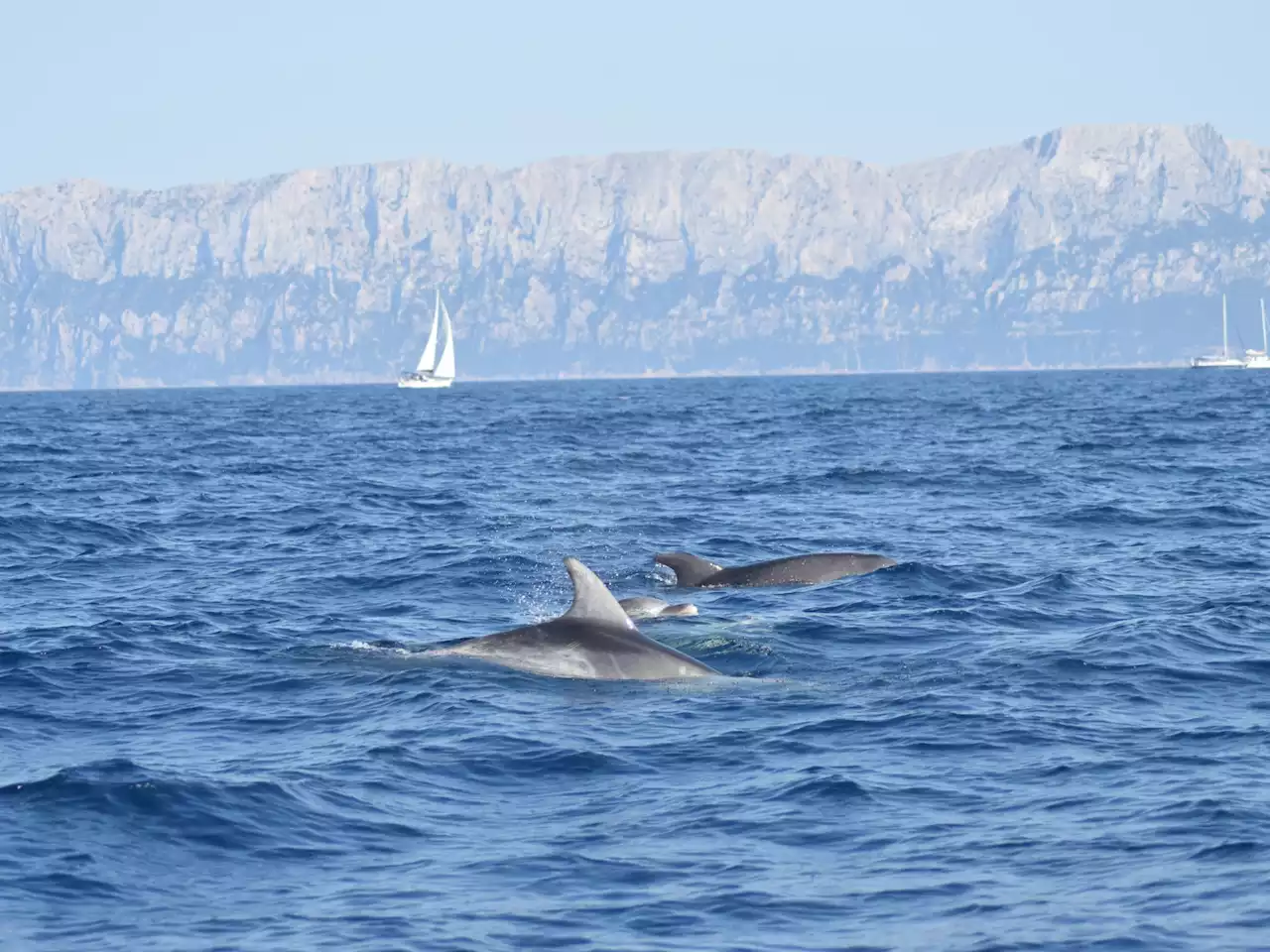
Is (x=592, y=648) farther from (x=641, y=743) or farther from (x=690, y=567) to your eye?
(x=690, y=567)

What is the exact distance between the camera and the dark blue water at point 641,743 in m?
10.4

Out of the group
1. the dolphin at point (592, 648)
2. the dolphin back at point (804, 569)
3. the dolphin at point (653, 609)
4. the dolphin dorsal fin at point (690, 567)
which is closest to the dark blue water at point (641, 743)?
the dolphin at point (653, 609)

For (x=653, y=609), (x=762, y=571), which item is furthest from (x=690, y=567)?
(x=653, y=609)

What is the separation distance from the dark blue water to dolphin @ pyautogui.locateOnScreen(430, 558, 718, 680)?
0.43m

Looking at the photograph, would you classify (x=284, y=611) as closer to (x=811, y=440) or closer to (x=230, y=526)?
(x=230, y=526)

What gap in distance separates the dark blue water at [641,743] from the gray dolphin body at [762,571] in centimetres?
70

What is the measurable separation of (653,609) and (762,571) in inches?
127

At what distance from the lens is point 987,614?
20.8 meters

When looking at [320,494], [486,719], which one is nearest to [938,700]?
[486,719]

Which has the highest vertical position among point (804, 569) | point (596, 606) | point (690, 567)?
point (596, 606)

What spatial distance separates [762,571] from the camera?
23625 millimetres

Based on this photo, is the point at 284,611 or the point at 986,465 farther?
the point at 986,465

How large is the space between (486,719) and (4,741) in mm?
3876

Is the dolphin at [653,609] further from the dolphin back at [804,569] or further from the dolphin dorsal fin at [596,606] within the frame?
the dolphin dorsal fin at [596,606]
